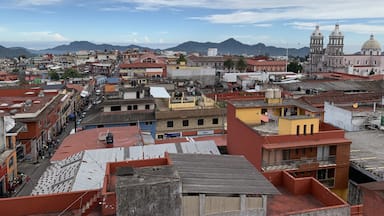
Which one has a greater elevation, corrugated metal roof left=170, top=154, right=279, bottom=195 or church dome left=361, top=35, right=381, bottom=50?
church dome left=361, top=35, right=381, bottom=50

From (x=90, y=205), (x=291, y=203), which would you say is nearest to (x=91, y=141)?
(x=90, y=205)

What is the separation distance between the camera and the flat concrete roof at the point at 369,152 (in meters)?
20.3

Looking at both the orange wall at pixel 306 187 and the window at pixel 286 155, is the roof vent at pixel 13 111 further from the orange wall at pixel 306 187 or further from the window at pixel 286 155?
the orange wall at pixel 306 187

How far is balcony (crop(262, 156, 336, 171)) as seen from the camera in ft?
68.8

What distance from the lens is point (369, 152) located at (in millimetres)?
23219

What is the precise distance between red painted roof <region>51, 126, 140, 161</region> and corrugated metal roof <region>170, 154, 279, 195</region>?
12710 mm

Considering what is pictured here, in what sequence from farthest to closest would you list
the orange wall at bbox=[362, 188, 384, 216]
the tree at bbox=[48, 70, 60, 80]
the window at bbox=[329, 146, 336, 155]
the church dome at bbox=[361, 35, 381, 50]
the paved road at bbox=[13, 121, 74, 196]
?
the church dome at bbox=[361, 35, 381, 50] → the tree at bbox=[48, 70, 60, 80] → the paved road at bbox=[13, 121, 74, 196] → the window at bbox=[329, 146, 336, 155] → the orange wall at bbox=[362, 188, 384, 216]

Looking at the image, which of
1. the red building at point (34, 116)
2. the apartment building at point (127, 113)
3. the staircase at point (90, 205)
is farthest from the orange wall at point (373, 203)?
the red building at point (34, 116)

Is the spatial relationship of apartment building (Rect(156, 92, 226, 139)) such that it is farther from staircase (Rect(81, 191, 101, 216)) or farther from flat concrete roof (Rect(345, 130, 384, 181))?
staircase (Rect(81, 191, 101, 216))

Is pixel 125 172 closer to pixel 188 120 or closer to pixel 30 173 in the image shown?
pixel 30 173

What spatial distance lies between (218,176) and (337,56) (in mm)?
108836

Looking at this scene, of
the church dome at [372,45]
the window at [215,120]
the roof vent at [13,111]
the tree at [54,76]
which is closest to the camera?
the roof vent at [13,111]

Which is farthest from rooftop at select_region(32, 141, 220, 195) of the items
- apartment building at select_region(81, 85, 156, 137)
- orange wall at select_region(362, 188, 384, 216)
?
orange wall at select_region(362, 188, 384, 216)

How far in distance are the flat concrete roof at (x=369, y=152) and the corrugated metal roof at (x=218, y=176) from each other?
981 centimetres
